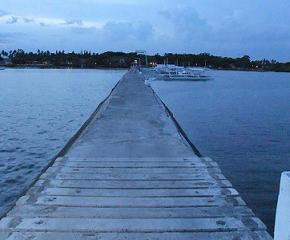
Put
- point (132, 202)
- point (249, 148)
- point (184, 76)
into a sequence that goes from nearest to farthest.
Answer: point (132, 202) < point (249, 148) < point (184, 76)

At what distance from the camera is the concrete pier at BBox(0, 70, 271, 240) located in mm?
5320

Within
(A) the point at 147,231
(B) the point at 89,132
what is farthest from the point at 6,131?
(A) the point at 147,231

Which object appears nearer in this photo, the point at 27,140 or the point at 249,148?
the point at 249,148

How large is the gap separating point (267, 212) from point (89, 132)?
579 centimetres

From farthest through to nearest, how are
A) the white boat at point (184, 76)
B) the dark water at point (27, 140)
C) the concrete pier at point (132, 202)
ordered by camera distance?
the white boat at point (184, 76) → the dark water at point (27, 140) → the concrete pier at point (132, 202)

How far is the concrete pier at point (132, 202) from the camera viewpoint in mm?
5320

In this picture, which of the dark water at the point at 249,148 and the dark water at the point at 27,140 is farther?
the dark water at the point at 27,140

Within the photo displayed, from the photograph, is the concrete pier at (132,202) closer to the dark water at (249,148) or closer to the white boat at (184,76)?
the dark water at (249,148)

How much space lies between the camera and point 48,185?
725 centimetres

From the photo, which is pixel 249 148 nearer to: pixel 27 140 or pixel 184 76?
pixel 27 140

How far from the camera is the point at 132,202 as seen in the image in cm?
643

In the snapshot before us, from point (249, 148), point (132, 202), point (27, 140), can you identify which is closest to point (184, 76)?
point (27, 140)

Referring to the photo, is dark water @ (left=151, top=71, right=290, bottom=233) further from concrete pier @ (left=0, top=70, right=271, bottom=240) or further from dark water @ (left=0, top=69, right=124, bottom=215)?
dark water @ (left=0, top=69, right=124, bottom=215)

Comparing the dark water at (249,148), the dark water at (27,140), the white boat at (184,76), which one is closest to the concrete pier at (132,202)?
the dark water at (249,148)
